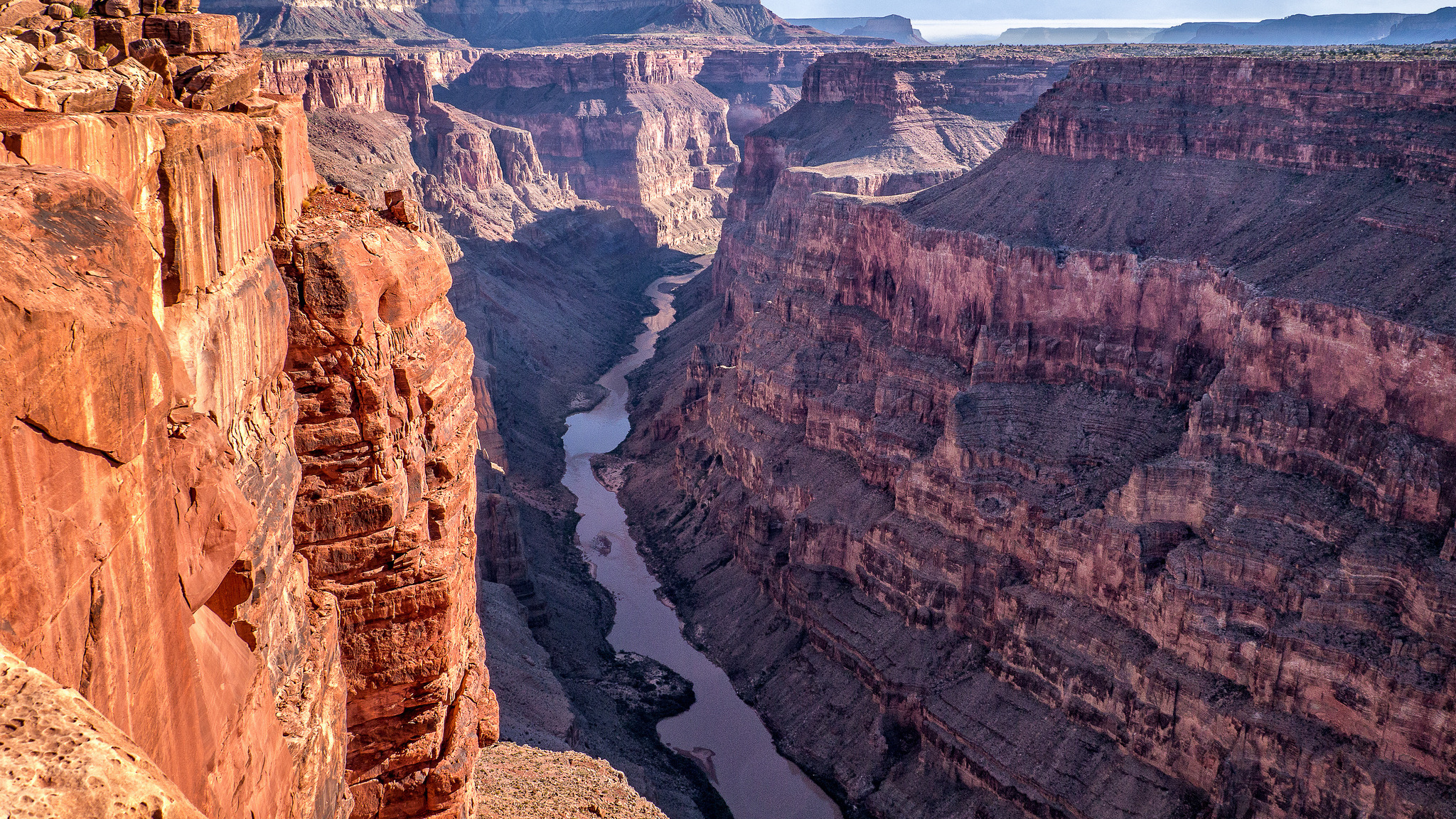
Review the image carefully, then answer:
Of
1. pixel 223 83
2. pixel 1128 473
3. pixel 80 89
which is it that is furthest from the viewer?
pixel 1128 473

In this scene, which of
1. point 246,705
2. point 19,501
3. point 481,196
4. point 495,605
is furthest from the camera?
point 481,196

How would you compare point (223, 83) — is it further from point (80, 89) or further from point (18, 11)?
point (80, 89)

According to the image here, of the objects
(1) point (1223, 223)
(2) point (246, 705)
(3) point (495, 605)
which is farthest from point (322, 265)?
(1) point (1223, 223)

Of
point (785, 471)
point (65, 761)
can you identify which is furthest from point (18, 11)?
point (785, 471)

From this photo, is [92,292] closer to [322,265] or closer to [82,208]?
[82,208]

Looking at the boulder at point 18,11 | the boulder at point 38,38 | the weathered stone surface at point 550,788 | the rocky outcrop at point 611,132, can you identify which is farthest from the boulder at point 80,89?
the rocky outcrop at point 611,132


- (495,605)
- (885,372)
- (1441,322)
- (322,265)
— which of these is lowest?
(495,605)

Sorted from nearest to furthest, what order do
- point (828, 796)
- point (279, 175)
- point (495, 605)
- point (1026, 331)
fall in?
point (279, 175) → point (828, 796) → point (495, 605) → point (1026, 331)
